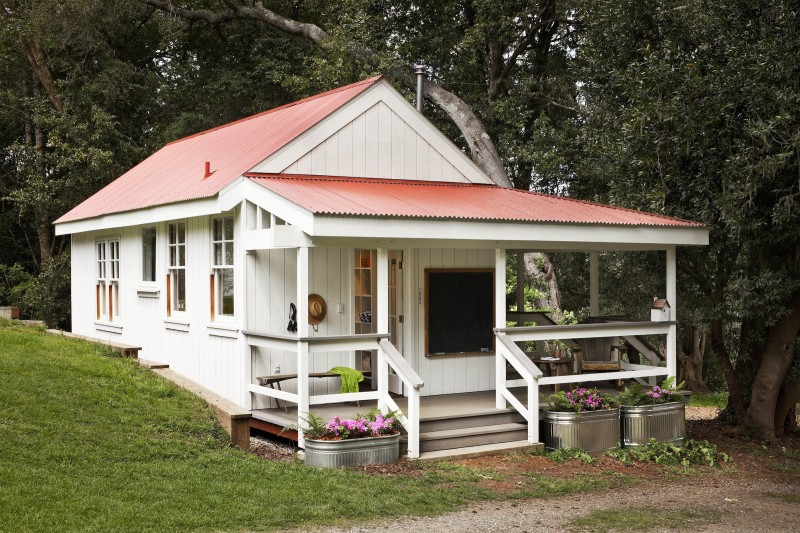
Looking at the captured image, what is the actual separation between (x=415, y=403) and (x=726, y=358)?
19.8 ft

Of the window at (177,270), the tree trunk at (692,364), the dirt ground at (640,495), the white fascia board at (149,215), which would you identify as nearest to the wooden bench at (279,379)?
the dirt ground at (640,495)

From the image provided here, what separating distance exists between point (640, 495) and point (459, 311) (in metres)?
4.19

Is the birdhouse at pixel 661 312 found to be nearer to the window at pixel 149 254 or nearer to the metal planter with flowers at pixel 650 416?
the metal planter with flowers at pixel 650 416

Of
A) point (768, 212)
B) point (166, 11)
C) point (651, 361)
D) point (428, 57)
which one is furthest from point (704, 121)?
point (166, 11)

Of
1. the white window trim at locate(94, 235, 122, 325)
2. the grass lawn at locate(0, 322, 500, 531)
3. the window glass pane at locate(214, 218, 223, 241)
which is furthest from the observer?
the white window trim at locate(94, 235, 122, 325)

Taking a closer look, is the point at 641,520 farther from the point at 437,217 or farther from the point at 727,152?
the point at 727,152

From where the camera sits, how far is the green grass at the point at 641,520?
8.26 m

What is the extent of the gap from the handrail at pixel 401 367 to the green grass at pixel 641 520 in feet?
8.26

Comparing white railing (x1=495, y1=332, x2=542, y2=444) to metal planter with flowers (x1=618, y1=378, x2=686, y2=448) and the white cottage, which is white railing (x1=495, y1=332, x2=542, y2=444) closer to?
the white cottage

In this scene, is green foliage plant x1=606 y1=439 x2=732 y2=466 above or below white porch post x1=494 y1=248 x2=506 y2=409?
below

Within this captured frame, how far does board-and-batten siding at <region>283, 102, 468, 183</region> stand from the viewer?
41.9 ft

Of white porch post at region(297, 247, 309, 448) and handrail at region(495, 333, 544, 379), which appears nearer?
white porch post at region(297, 247, 309, 448)

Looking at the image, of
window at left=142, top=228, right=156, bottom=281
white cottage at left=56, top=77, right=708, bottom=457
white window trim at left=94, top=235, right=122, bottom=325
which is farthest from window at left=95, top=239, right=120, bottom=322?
white cottage at left=56, top=77, right=708, bottom=457

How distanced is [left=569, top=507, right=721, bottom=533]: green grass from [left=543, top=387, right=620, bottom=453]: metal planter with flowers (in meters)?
2.34
